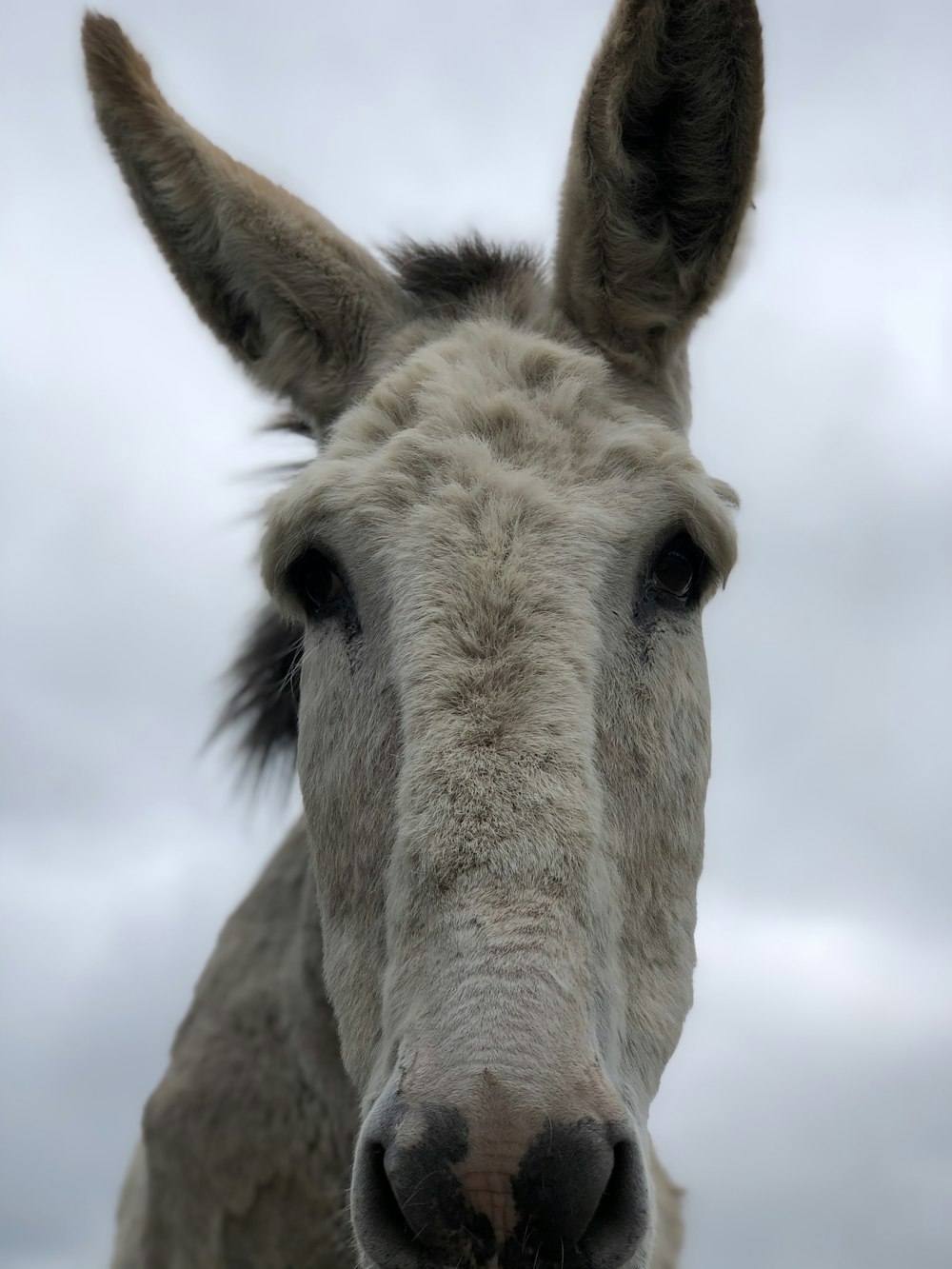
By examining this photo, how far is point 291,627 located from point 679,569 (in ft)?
5.33

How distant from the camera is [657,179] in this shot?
12.2ft

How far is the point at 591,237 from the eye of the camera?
371cm

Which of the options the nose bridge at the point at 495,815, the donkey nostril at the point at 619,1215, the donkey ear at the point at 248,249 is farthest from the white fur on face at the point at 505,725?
the donkey ear at the point at 248,249

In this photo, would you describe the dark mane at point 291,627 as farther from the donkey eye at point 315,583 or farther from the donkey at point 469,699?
the donkey eye at point 315,583

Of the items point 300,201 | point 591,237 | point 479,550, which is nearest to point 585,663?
point 479,550

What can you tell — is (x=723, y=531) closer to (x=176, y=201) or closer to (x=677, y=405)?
(x=677, y=405)

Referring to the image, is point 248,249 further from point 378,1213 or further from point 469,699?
point 378,1213

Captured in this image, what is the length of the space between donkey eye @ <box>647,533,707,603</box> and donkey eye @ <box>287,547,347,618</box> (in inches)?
31.9

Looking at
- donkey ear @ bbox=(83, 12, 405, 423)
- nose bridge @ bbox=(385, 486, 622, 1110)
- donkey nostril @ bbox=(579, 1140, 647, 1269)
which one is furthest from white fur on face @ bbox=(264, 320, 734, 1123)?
donkey ear @ bbox=(83, 12, 405, 423)

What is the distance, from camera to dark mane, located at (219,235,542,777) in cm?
407

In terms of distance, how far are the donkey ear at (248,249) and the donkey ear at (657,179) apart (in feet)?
2.37

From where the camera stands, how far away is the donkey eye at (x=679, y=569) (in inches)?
119

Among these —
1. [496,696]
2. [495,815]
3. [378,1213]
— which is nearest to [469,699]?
[496,696]

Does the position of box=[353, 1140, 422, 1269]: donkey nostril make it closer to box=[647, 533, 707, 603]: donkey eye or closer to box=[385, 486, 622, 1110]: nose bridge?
box=[385, 486, 622, 1110]: nose bridge
